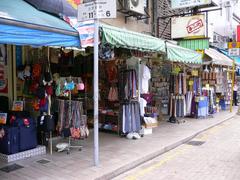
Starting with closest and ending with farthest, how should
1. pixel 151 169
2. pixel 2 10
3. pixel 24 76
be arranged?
pixel 2 10 < pixel 151 169 < pixel 24 76

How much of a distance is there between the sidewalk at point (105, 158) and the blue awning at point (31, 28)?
7.77 ft

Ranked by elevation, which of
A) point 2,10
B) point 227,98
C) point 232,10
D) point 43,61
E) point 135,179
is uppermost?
point 232,10

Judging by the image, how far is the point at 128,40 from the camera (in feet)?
23.6

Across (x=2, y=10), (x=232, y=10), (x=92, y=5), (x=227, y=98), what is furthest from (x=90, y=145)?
→ (x=232, y=10)

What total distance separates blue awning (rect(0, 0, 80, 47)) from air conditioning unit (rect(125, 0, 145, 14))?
5.81 meters

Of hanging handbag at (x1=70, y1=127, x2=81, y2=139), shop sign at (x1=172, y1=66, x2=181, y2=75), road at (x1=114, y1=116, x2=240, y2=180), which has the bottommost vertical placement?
road at (x1=114, y1=116, x2=240, y2=180)

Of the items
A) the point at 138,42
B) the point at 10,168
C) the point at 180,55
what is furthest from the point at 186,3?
the point at 10,168

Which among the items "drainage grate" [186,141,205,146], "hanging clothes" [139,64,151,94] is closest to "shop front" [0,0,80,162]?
"hanging clothes" [139,64,151,94]

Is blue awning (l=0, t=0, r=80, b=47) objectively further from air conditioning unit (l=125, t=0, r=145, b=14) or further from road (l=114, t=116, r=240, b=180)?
air conditioning unit (l=125, t=0, r=145, b=14)

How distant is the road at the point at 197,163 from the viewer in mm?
5977

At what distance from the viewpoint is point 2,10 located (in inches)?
197

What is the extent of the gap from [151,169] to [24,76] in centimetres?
360

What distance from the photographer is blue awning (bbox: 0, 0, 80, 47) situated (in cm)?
474

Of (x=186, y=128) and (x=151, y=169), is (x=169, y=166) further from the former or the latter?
(x=186, y=128)
